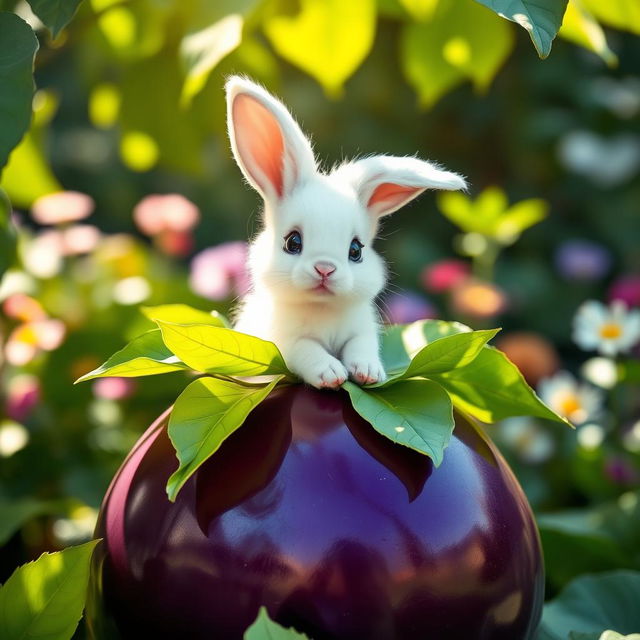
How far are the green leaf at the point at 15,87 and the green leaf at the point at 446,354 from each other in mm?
400

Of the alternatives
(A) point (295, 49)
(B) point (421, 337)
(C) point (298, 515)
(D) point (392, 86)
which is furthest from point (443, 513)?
(D) point (392, 86)

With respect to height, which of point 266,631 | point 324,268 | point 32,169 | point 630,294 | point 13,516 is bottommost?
point 630,294

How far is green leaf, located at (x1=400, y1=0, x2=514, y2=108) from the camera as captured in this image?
138 centimetres

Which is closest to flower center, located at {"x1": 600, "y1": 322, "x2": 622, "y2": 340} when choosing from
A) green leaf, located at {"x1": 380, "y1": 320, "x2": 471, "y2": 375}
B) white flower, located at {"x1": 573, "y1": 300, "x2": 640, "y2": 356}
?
white flower, located at {"x1": 573, "y1": 300, "x2": 640, "y2": 356}

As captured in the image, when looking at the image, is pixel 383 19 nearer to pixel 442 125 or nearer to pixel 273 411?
pixel 442 125

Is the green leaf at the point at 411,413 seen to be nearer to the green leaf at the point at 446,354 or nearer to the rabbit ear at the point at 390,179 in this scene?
the green leaf at the point at 446,354

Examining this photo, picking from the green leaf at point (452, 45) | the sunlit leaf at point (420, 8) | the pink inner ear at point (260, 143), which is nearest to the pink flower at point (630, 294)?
the green leaf at point (452, 45)

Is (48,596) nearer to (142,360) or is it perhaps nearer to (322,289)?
(142,360)

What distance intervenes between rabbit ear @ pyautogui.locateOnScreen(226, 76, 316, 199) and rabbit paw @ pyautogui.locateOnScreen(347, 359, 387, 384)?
183mm

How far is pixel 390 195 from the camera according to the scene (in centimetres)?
99

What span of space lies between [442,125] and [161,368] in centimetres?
289

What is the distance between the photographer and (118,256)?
2053 millimetres

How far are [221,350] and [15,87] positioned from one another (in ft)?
0.99

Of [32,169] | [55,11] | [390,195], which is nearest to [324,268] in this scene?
[390,195]
